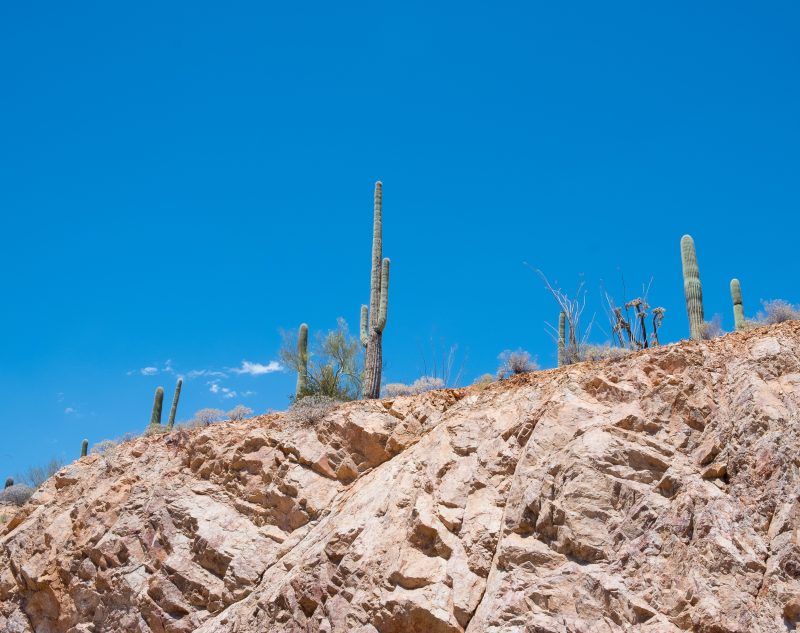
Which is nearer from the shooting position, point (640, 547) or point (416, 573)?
point (640, 547)

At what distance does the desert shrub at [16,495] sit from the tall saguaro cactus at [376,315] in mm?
16843

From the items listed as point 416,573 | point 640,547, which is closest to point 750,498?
point 640,547

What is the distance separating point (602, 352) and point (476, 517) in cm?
550

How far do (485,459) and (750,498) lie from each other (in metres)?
4.62

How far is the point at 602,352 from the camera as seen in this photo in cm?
1711

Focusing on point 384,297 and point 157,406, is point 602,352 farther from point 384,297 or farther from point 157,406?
point 157,406

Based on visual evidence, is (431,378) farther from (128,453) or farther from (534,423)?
(128,453)

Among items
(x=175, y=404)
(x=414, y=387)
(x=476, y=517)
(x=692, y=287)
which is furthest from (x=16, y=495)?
(x=692, y=287)

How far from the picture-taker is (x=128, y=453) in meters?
20.9

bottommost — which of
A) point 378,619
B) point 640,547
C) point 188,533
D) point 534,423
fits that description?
point 378,619

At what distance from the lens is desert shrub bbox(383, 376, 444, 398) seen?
62.3 feet

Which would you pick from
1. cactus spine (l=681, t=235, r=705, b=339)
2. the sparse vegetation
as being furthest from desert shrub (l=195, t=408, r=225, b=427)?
cactus spine (l=681, t=235, r=705, b=339)

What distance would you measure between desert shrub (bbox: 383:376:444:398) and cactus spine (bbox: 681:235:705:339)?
5950 millimetres

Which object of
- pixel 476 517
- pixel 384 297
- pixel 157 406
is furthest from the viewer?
pixel 157 406
